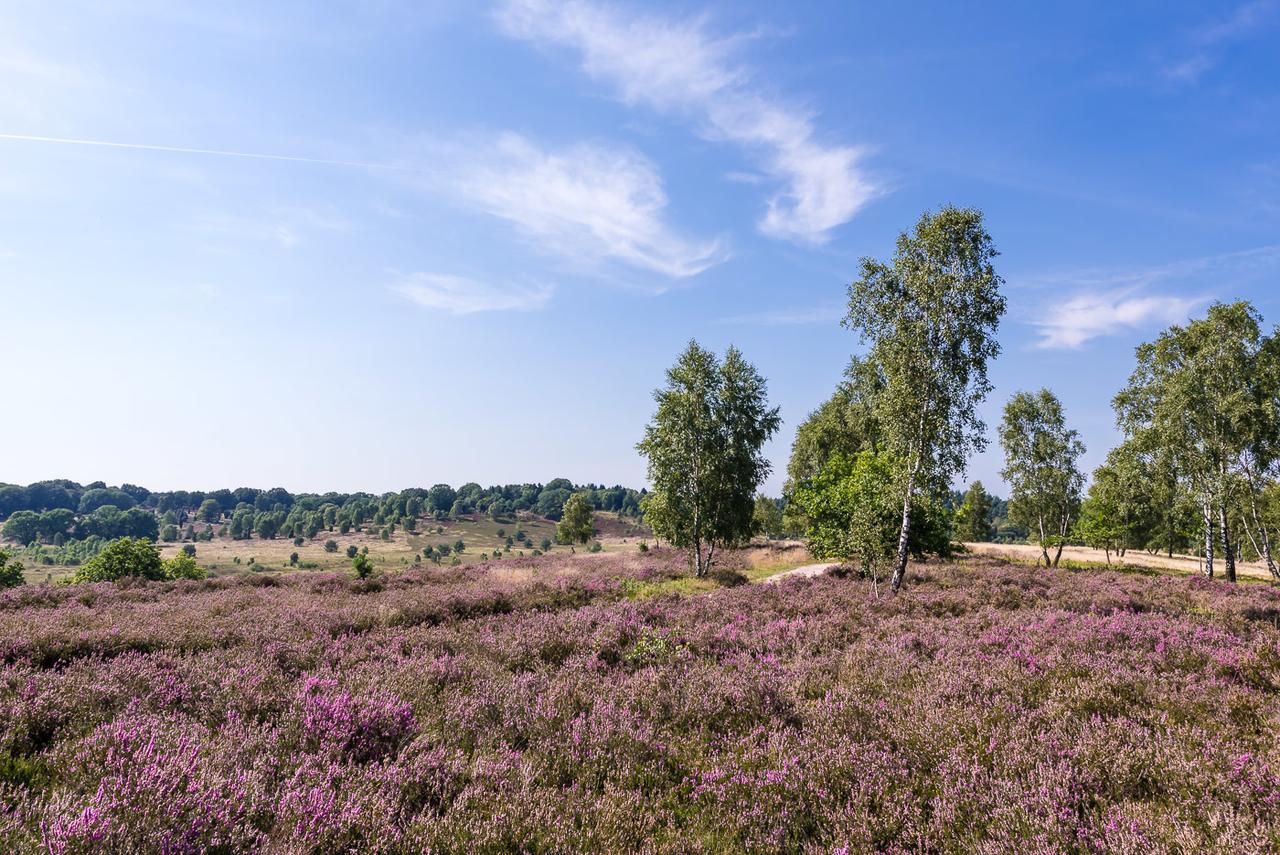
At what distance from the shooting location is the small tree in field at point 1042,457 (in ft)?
120

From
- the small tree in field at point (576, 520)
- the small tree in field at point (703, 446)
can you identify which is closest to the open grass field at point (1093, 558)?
the small tree in field at point (703, 446)

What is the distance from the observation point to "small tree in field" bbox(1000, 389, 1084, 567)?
36656 millimetres

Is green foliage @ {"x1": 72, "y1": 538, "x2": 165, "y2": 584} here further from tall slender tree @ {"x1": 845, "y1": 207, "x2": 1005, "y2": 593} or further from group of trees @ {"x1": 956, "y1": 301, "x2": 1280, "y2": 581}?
group of trees @ {"x1": 956, "y1": 301, "x2": 1280, "y2": 581}

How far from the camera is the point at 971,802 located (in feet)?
13.7

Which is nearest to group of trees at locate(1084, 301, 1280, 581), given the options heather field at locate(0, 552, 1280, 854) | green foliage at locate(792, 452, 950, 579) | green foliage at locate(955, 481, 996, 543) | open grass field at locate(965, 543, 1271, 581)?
green foliage at locate(792, 452, 950, 579)

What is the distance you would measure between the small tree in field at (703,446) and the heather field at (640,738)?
782 inches

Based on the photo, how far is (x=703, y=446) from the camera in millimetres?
30516

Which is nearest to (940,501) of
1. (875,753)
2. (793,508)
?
(875,753)

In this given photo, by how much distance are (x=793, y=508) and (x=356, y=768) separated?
49.7 meters

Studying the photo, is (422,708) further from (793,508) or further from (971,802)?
(793,508)

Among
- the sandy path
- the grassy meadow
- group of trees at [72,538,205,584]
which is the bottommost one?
the grassy meadow

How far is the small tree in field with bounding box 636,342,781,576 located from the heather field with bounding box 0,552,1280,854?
65.1 ft

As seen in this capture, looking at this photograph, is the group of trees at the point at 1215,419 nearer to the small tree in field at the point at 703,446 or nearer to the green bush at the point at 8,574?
the small tree in field at the point at 703,446

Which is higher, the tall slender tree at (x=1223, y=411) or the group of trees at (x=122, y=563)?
the tall slender tree at (x=1223, y=411)
